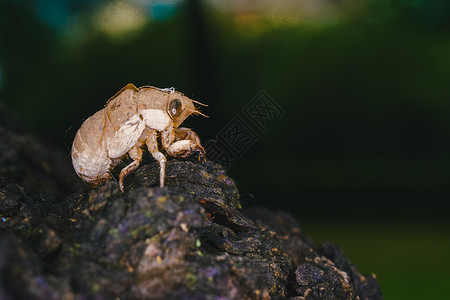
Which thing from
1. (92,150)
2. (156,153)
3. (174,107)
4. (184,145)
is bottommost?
(92,150)

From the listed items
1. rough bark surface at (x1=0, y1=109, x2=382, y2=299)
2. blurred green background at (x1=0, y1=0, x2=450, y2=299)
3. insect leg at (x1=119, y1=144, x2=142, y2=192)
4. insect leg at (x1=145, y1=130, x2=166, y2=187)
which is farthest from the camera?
blurred green background at (x1=0, y1=0, x2=450, y2=299)

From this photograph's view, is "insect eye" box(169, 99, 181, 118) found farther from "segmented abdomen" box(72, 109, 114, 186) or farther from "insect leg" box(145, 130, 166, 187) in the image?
"segmented abdomen" box(72, 109, 114, 186)

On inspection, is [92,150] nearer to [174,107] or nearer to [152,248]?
[174,107]

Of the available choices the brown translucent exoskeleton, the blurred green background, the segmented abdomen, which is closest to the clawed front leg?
the brown translucent exoskeleton

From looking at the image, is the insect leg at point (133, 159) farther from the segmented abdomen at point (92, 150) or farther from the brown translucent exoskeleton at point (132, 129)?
the segmented abdomen at point (92, 150)

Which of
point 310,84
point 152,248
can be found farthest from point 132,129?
point 310,84

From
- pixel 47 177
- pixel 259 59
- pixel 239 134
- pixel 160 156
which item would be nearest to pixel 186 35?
pixel 259 59

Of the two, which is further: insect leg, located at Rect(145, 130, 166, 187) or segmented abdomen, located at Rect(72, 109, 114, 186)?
segmented abdomen, located at Rect(72, 109, 114, 186)
